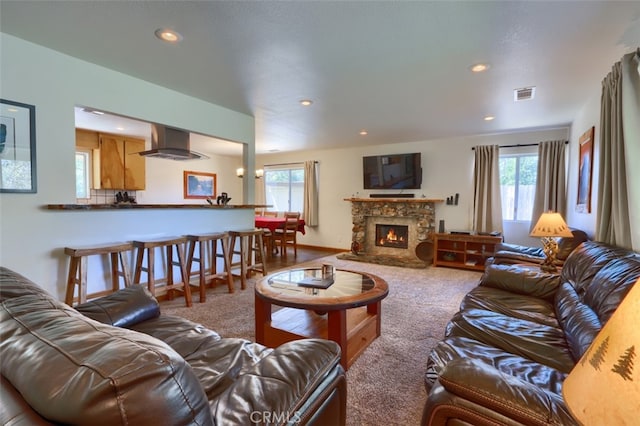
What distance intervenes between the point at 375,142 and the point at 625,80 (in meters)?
4.19

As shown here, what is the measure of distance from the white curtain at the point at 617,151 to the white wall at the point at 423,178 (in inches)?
110

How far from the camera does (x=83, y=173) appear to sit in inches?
219

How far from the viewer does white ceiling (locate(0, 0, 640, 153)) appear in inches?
74.4

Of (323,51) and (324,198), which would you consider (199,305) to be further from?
(324,198)

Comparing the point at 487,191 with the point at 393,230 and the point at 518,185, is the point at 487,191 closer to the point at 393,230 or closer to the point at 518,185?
the point at 518,185

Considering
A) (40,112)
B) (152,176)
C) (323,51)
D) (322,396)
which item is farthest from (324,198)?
(322,396)

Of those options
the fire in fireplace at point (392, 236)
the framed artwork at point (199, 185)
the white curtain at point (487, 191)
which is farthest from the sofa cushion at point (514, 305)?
the framed artwork at point (199, 185)

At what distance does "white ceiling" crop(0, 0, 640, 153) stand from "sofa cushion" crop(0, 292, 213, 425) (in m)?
1.93

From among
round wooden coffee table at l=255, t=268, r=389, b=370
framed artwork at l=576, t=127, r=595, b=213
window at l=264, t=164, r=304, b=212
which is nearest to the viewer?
round wooden coffee table at l=255, t=268, r=389, b=370

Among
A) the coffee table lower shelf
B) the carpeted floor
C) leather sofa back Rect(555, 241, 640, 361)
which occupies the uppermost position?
leather sofa back Rect(555, 241, 640, 361)

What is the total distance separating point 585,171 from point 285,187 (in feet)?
19.3

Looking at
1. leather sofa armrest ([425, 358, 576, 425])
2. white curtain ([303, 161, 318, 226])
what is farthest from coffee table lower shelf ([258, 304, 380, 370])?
white curtain ([303, 161, 318, 226])

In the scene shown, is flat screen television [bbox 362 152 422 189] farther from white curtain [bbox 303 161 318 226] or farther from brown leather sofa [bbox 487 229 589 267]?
brown leather sofa [bbox 487 229 589 267]

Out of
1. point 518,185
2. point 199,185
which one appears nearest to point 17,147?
point 199,185
